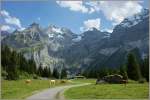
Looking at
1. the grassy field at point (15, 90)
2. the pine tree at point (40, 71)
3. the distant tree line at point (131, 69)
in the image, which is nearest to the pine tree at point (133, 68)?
the distant tree line at point (131, 69)

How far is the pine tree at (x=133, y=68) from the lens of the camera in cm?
2988

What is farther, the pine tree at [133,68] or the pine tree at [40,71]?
the pine tree at [40,71]

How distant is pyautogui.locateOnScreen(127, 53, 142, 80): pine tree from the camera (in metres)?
29.9

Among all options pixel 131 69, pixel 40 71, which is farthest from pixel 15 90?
pixel 40 71

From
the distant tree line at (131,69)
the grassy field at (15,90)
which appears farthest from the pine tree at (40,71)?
the grassy field at (15,90)

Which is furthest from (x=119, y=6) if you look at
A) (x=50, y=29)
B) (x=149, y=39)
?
(x=50, y=29)

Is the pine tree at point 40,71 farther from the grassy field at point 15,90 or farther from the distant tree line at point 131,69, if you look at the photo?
the grassy field at point 15,90

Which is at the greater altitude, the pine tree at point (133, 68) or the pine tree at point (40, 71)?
the pine tree at point (133, 68)

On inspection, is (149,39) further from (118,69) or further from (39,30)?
(118,69)

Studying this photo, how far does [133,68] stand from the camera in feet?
100

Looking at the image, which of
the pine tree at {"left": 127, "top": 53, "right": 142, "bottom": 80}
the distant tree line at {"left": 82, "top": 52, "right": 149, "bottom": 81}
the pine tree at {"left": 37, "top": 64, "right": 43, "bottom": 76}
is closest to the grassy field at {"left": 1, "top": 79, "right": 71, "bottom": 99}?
the distant tree line at {"left": 82, "top": 52, "right": 149, "bottom": 81}

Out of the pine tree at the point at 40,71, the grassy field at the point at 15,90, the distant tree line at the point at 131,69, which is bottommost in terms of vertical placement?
the pine tree at the point at 40,71

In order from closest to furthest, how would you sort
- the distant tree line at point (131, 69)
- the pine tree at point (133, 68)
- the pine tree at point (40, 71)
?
the distant tree line at point (131, 69)
the pine tree at point (133, 68)
the pine tree at point (40, 71)

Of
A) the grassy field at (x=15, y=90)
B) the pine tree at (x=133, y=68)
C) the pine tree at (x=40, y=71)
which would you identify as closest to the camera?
the grassy field at (x=15, y=90)
